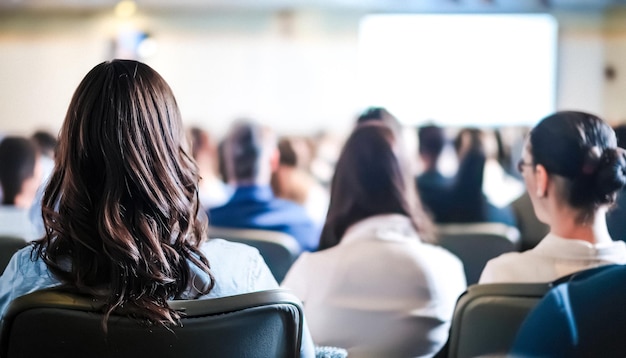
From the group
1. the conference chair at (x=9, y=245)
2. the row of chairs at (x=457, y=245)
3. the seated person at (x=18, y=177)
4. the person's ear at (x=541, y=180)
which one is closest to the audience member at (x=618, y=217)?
the person's ear at (x=541, y=180)

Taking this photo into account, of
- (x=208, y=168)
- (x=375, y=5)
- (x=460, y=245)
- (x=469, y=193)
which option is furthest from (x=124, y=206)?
(x=208, y=168)

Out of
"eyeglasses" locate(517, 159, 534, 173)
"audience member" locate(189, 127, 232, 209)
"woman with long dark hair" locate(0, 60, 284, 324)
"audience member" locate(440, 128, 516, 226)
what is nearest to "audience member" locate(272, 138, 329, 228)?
"audience member" locate(189, 127, 232, 209)

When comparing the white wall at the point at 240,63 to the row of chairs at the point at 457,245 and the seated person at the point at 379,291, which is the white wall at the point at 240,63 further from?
the seated person at the point at 379,291

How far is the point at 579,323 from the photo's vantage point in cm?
129

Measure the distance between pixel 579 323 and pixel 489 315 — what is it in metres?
0.17

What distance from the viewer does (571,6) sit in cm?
238

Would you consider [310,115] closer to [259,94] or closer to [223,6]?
[259,94]

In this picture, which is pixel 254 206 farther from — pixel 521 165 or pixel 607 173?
pixel 607 173

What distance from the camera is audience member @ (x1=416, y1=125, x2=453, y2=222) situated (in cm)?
333

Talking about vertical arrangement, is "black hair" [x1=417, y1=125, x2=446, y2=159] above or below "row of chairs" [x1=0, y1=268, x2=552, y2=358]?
below

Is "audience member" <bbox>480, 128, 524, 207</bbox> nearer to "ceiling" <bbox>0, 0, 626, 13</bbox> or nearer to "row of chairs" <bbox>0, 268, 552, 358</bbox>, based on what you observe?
"ceiling" <bbox>0, 0, 626, 13</bbox>

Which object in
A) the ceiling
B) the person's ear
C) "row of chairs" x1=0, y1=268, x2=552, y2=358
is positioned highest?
the ceiling

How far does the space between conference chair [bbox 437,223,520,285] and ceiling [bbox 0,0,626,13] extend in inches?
25.5

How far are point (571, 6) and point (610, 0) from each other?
0.37m
